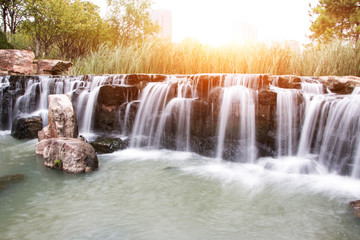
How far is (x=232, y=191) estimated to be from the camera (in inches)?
170

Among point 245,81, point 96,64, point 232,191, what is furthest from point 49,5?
point 232,191

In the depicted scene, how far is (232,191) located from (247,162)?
5.49ft

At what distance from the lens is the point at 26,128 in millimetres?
7941

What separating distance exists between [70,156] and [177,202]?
90.1 inches

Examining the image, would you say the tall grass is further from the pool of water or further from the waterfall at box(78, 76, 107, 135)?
the pool of water

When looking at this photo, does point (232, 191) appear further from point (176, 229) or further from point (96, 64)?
point (96, 64)

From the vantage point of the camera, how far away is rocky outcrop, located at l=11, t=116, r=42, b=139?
7.92 m

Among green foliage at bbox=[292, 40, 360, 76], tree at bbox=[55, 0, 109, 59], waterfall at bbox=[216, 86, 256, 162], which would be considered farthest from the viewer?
tree at bbox=[55, 0, 109, 59]

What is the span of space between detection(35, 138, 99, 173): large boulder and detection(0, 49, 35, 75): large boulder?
1068 cm

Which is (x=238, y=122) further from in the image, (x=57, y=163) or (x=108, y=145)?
(x=57, y=163)

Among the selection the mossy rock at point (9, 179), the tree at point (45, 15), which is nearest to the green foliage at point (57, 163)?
the mossy rock at point (9, 179)

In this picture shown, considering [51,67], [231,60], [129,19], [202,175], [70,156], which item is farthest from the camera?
[129,19]

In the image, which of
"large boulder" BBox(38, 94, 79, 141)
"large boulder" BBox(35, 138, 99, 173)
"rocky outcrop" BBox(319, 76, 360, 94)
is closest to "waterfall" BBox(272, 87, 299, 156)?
"rocky outcrop" BBox(319, 76, 360, 94)

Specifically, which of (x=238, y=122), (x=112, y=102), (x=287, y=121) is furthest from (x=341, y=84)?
(x=112, y=102)
